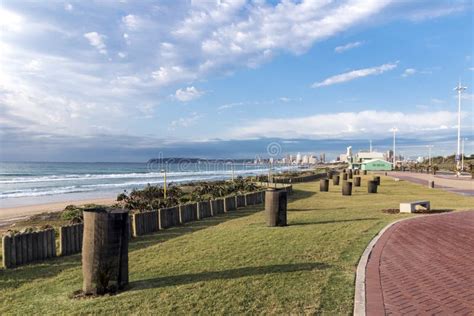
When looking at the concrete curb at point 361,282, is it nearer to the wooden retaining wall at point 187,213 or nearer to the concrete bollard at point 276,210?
the concrete bollard at point 276,210

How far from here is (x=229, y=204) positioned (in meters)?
15.8

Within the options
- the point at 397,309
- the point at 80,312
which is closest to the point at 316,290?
the point at 397,309

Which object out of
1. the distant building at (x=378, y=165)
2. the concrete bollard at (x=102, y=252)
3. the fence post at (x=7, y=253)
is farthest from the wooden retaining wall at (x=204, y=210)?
the distant building at (x=378, y=165)

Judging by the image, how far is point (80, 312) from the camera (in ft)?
15.6

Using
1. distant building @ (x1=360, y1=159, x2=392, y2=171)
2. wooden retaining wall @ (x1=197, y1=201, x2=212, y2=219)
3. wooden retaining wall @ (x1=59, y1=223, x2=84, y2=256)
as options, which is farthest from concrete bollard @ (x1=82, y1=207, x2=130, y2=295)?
distant building @ (x1=360, y1=159, x2=392, y2=171)

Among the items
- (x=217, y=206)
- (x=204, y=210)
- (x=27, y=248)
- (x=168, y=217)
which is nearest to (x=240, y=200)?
(x=217, y=206)

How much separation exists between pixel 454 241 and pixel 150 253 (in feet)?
21.4

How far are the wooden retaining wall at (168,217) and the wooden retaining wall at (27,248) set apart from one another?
3.65 m

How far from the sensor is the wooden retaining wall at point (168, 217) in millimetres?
11703

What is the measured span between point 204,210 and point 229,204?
6.48 feet

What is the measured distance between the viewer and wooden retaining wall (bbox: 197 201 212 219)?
13.7 metres

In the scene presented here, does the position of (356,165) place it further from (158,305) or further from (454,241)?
(158,305)

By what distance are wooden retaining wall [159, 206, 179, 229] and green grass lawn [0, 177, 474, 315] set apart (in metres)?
1.30

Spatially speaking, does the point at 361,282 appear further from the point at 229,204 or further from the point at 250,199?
the point at 250,199
